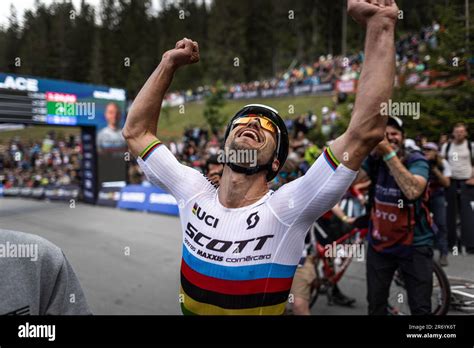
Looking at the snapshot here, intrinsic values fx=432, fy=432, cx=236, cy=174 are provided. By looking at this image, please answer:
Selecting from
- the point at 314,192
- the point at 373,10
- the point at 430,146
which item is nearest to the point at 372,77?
the point at 373,10

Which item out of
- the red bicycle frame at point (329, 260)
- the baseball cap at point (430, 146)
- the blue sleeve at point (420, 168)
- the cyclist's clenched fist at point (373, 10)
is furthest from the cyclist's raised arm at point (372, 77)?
the red bicycle frame at point (329, 260)

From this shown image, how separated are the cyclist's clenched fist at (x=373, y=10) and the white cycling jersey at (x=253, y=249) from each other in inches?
18.3

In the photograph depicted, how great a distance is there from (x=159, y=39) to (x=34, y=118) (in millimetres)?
39315

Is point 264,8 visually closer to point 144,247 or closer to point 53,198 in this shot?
point 53,198

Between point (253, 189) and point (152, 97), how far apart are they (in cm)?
59

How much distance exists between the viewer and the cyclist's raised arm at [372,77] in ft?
4.60

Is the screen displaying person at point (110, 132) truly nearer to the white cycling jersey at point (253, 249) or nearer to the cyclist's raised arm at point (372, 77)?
the white cycling jersey at point (253, 249)

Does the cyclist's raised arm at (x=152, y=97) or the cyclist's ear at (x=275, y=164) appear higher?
the cyclist's raised arm at (x=152, y=97)

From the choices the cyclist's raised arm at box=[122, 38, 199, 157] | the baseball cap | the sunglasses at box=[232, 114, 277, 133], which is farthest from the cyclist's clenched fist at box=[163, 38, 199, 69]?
the baseball cap

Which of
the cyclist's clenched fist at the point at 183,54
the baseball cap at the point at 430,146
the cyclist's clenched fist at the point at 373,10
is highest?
the cyclist's clenched fist at the point at 373,10

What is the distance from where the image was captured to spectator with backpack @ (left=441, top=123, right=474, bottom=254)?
234 centimetres

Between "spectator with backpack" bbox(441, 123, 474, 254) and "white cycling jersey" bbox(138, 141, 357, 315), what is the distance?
876 mm

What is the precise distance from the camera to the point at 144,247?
296 inches
